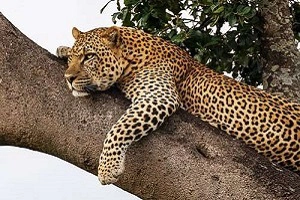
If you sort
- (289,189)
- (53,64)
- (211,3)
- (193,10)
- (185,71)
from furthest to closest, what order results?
(193,10)
(211,3)
(185,71)
(53,64)
(289,189)

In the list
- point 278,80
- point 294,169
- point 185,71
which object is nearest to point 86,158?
point 185,71

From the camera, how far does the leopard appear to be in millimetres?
4184

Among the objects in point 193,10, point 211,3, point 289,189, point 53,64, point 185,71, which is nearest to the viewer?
point 289,189

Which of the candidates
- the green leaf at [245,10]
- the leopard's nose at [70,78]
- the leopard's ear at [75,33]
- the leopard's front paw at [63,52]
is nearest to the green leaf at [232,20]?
the green leaf at [245,10]

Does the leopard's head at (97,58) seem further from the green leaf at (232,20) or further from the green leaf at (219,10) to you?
the green leaf at (232,20)

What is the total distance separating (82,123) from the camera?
13.4 feet

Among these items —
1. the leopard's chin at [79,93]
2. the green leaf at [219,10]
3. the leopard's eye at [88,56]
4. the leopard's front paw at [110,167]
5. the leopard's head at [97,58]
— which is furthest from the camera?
the green leaf at [219,10]

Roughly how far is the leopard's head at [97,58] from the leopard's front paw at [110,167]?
443 mm

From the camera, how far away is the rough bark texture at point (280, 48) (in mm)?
6389

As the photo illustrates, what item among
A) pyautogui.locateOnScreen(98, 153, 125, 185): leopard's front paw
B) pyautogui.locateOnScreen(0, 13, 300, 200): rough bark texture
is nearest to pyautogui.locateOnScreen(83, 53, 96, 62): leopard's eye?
pyautogui.locateOnScreen(0, 13, 300, 200): rough bark texture

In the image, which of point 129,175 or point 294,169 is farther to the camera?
point 294,169

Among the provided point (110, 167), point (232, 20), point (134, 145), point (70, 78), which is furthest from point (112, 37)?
point (232, 20)

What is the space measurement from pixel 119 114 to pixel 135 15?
2.49 metres

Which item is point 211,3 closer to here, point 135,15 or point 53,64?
point 135,15
